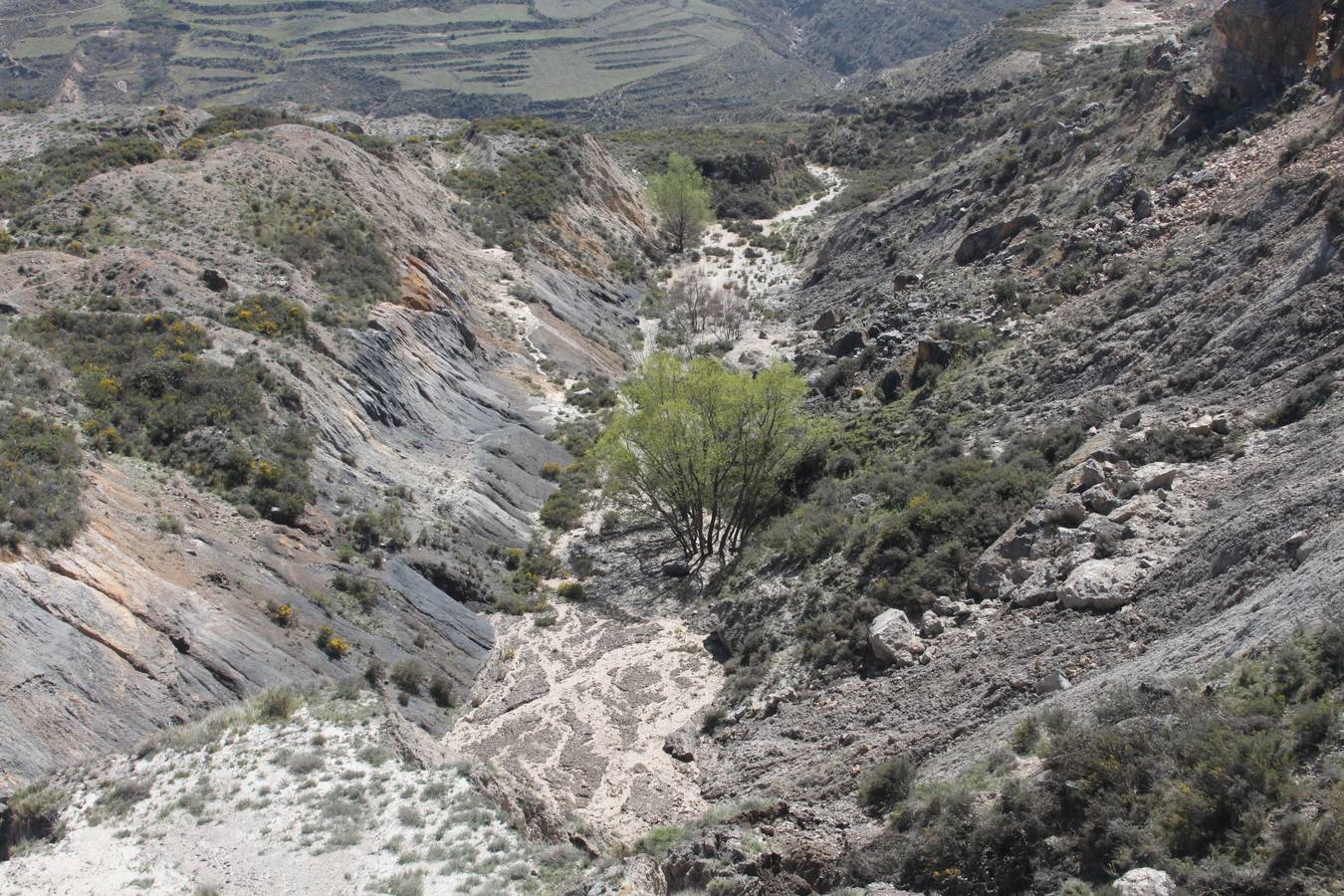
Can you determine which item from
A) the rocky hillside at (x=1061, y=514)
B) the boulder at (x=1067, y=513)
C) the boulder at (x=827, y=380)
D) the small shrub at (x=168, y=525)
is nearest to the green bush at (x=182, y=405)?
the small shrub at (x=168, y=525)

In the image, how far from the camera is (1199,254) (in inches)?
984

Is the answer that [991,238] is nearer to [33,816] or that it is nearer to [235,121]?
[33,816]

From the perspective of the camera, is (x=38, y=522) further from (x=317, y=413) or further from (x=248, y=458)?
(x=317, y=413)

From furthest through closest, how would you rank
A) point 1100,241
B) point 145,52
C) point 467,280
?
1. point 145,52
2. point 467,280
3. point 1100,241

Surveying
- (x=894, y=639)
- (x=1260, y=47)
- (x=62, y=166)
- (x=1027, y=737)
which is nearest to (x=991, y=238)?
(x=1260, y=47)

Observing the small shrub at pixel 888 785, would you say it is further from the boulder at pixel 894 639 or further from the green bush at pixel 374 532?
the green bush at pixel 374 532

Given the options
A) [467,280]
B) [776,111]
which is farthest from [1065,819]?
[776,111]

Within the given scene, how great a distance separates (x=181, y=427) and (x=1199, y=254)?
2838 cm

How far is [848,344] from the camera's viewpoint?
1545 inches

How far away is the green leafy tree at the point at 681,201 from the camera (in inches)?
2736

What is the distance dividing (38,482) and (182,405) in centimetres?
677

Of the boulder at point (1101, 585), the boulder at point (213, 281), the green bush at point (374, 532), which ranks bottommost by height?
the green bush at point (374, 532)

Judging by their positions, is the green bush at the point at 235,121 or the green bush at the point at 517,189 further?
the green bush at the point at 517,189

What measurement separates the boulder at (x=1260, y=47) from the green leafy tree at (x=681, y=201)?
135 ft
